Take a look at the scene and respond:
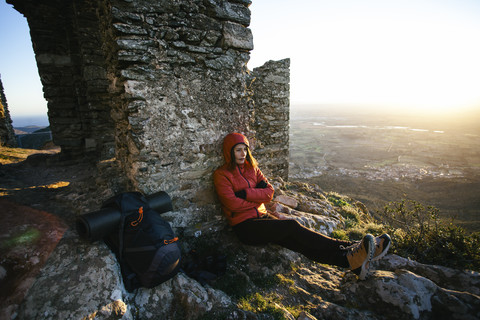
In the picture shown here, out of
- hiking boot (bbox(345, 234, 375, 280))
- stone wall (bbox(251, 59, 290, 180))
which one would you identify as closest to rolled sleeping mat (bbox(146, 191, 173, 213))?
hiking boot (bbox(345, 234, 375, 280))

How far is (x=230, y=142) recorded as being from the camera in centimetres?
314

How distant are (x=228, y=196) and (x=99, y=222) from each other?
4.90ft

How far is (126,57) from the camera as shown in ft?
8.31

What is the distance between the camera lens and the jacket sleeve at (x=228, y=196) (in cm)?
301

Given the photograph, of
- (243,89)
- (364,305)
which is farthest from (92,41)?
(364,305)

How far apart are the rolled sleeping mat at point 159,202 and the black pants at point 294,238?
101 cm

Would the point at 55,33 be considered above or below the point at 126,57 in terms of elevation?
above

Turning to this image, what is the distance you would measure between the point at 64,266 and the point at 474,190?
17330 millimetres

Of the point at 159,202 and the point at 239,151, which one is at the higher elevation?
the point at 239,151

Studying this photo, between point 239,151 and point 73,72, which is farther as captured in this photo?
point 73,72

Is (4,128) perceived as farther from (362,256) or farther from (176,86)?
(362,256)

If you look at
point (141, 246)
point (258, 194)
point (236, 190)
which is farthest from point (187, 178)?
point (141, 246)

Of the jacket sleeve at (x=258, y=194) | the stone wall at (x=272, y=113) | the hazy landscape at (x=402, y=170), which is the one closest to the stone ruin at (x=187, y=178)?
the jacket sleeve at (x=258, y=194)

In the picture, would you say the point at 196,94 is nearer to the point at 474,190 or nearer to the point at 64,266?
the point at 64,266
